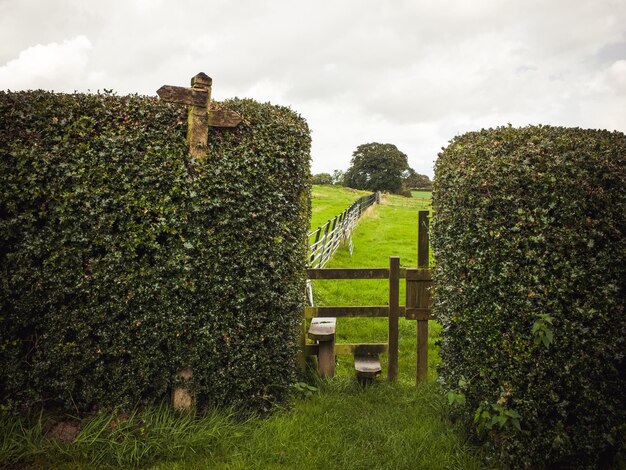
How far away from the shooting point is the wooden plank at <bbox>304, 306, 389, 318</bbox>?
596 cm

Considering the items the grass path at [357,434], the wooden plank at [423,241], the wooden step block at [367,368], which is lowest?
the grass path at [357,434]

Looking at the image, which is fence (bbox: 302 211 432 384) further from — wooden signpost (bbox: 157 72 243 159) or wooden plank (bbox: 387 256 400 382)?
wooden signpost (bbox: 157 72 243 159)

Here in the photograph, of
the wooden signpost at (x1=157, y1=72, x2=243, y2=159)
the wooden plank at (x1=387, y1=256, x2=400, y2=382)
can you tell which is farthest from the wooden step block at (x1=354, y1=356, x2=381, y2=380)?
the wooden signpost at (x1=157, y1=72, x2=243, y2=159)

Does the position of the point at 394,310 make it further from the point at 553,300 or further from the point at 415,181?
the point at 415,181

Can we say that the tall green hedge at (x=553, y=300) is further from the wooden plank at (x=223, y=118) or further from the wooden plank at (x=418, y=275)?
the wooden plank at (x=223, y=118)

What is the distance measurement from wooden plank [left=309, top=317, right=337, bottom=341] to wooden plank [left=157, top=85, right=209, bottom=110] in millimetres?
3201

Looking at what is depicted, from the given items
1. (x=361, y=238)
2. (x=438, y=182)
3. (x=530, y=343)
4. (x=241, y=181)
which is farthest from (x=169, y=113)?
(x=361, y=238)

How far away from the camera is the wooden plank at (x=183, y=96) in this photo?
174 inches

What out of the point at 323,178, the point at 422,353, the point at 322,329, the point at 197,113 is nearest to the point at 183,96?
the point at 197,113

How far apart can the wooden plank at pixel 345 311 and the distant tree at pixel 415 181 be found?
74.3 m

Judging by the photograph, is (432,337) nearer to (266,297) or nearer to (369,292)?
(369,292)

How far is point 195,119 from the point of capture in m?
4.41

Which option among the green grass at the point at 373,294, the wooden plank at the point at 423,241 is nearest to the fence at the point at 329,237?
the green grass at the point at 373,294

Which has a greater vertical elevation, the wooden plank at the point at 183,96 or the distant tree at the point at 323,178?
the distant tree at the point at 323,178
